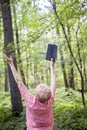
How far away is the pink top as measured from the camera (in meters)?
3.36

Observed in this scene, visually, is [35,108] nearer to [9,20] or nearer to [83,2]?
[9,20]

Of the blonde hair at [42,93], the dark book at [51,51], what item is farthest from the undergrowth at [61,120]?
the blonde hair at [42,93]

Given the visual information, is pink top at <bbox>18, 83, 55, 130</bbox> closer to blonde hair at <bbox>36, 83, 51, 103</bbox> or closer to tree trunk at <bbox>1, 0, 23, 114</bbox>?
blonde hair at <bbox>36, 83, 51, 103</bbox>

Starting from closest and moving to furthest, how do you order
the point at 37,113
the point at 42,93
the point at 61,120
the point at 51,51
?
the point at 42,93, the point at 37,113, the point at 51,51, the point at 61,120

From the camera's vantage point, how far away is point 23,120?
7488 millimetres

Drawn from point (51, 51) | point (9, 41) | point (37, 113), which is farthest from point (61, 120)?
point (37, 113)

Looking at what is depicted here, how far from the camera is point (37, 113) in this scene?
134 inches

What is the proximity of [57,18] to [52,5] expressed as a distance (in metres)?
0.54

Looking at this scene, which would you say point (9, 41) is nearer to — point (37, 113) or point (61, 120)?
point (61, 120)

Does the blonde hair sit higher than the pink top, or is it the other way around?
the blonde hair

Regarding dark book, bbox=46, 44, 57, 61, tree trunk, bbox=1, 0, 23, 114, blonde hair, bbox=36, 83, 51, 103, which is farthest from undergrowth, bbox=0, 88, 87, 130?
blonde hair, bbox=36, 83, 51, 103

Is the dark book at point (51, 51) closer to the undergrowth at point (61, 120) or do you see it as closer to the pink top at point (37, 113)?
the pink top at point (37, 113)

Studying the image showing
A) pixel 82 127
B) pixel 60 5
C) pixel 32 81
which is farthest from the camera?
pixel 32 81

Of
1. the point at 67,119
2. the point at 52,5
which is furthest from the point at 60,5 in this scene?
the point at 67,119
